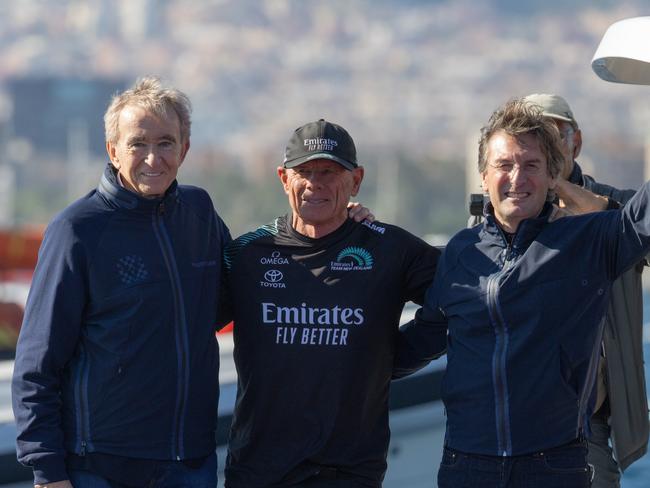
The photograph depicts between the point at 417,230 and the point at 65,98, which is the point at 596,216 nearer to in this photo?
the point at 417,230

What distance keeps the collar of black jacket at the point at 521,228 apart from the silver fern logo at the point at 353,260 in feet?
1.08

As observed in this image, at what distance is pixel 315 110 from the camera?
4117 inches

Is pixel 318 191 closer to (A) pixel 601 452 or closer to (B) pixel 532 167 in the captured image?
(B) pixel 532 167

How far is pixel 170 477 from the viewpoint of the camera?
259 cm

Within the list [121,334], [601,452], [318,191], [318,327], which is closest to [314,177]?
[318,191]

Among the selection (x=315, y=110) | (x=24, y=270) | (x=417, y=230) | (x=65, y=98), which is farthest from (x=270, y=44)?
(x=24, y=270)

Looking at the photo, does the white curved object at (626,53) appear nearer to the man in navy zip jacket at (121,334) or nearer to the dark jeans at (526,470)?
the dark jeans at (526,470)

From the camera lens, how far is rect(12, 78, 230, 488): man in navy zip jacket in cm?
250

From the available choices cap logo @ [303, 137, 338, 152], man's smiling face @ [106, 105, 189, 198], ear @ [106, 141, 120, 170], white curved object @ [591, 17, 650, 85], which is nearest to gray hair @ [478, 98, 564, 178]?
white curved object @ [591, 17, 650, 85]

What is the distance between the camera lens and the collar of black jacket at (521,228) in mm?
2469

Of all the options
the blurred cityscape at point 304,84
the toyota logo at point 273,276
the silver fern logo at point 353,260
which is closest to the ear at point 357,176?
the silver fern logo at point 353,260

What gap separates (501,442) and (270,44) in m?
120

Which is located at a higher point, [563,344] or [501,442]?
[563,344]

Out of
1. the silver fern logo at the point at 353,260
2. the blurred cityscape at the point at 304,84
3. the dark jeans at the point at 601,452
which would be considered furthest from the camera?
the blurred cityscape at the point at 304,84
